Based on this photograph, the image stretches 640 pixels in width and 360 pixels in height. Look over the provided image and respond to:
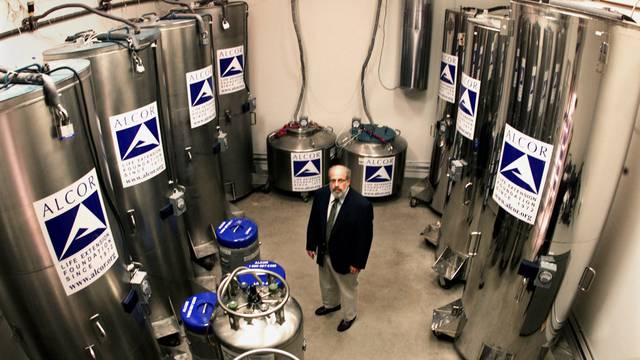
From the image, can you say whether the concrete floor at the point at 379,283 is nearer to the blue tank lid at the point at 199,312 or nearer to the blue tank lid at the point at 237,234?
the blue tank lid at the point at 237,234

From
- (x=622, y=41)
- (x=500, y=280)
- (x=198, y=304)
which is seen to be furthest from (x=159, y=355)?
(x=622, y=41)

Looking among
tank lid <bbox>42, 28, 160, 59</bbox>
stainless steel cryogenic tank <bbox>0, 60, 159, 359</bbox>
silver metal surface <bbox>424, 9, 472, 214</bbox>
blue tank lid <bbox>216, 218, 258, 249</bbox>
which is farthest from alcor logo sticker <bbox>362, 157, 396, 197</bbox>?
stainless steel cryogenic tank <bbox>0, 60, 159, 359</bbox>

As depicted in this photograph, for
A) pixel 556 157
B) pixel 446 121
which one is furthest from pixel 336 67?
pixel 556 157

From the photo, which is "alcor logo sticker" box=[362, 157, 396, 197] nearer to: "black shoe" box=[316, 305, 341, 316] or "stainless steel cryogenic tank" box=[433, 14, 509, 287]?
"stainless steel cryogenic tank" box=[433, 14, 509, 287]

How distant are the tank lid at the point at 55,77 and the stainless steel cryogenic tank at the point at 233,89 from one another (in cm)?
181

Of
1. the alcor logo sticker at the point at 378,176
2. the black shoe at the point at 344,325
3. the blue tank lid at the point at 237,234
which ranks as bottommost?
the black shoe at the point at 344,325

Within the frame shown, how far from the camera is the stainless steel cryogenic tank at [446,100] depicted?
367 centimetres

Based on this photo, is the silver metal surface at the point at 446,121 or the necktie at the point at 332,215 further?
the silver metal surface at the point at 446,121

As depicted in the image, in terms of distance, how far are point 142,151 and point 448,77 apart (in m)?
2.71

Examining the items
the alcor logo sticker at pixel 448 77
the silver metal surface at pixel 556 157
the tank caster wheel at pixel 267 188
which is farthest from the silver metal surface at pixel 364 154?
the silver metal surface at pixel 556 157

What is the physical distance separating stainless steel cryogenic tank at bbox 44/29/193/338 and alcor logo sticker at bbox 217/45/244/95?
1.28 metres

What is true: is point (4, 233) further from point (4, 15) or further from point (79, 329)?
point (4, 15)

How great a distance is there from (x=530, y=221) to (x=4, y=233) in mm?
2295

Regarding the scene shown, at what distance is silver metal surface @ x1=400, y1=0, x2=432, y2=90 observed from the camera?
4.13 metres
